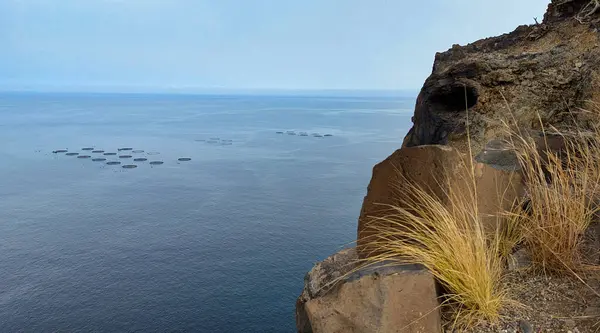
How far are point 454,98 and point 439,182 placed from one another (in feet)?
17.9

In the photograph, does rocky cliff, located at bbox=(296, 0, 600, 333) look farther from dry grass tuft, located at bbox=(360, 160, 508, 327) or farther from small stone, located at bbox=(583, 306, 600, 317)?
dry grass tuft, located at bbox=(360, 160, 508, 327)

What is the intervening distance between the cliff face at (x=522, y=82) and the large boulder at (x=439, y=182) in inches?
74.9

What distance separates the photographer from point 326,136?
11544 centimetres

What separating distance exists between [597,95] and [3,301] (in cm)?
4281

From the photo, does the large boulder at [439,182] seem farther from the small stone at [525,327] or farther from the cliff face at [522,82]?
the cliff face at [522,82]

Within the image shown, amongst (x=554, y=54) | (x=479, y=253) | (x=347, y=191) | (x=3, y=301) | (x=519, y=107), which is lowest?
(x=3, y=301)

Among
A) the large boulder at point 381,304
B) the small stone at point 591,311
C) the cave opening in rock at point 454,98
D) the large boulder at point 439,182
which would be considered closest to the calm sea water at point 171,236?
the cave opening in rock at point 454,98

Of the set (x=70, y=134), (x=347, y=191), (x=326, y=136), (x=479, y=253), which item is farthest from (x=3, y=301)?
(x=70, y=134)

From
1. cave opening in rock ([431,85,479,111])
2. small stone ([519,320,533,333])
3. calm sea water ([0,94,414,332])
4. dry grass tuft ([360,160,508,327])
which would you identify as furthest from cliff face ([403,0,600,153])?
calm sea water ([0,94,414,332])

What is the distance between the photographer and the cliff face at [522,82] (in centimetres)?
864

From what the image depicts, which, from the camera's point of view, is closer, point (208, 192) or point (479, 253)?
point (479, 253)

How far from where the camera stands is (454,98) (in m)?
10.6

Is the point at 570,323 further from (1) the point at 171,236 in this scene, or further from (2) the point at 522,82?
(1) the point at 171,236

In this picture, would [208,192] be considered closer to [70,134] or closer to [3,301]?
[3,301]
